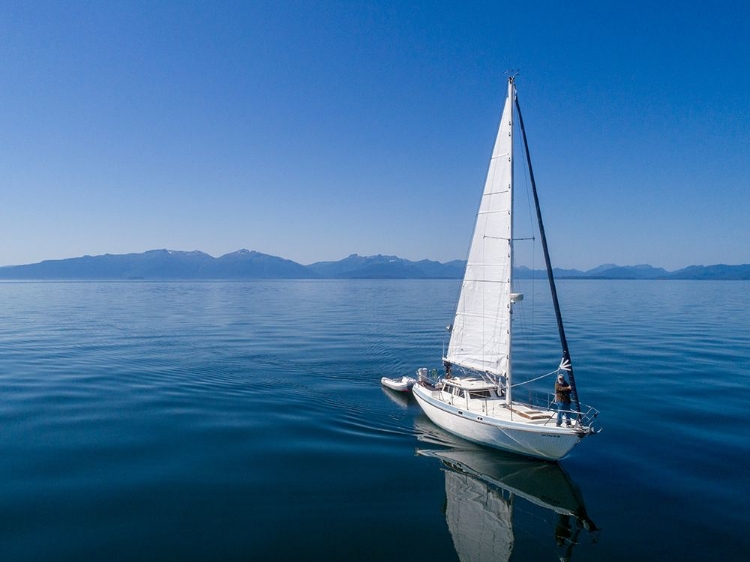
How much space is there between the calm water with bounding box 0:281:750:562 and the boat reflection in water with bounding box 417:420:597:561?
0.08 meters

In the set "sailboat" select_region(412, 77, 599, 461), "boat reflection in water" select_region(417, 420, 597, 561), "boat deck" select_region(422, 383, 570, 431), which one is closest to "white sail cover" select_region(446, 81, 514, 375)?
"sailboat" select_region(412, 77, 599, 461)

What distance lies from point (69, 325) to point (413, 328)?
2199 inches

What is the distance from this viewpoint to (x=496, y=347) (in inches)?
1043

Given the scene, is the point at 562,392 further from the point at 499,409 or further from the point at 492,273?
the point at 492,273

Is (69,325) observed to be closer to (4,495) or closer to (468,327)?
(4,495)

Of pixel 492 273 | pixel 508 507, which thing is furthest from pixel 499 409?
pixel 492 273

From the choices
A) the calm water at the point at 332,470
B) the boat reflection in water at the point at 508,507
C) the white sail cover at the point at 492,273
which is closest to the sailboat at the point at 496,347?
the white sail cover at the point at 492,273

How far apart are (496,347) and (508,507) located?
31.4 ft

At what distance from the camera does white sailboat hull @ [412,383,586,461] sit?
2162 centimetres

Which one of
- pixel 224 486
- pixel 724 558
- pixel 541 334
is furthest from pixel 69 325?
pixel 724 558

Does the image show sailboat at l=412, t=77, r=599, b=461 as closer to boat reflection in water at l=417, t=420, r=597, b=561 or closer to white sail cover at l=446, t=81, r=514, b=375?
white sail cover at l=446, t=81, r=514, b=375

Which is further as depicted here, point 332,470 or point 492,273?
point 492,273

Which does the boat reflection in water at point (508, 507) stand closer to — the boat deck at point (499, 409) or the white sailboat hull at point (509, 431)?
the white sailboat hull at point (509, 431)

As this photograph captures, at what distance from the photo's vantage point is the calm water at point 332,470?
16562 millimetres
